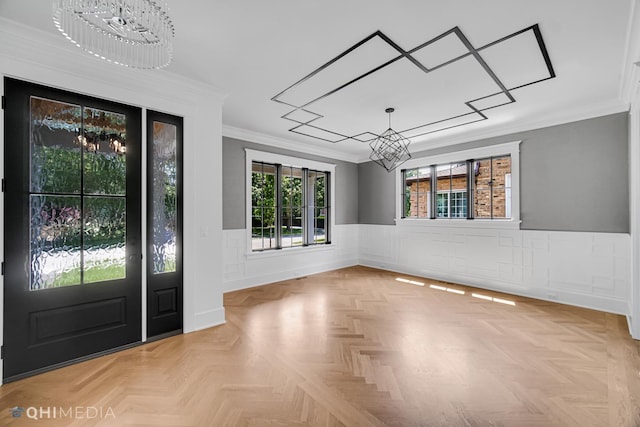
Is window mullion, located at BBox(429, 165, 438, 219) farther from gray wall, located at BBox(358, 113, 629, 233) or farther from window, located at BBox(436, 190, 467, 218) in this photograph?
gray wall, located at BBox(358, 113, 629, 233)

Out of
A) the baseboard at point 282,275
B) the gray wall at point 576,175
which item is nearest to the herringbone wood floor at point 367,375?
the baseboard at point 282,275

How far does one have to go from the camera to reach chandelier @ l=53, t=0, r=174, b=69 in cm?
137

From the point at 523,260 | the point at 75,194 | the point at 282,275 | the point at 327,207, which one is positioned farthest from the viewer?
the point at 327,207

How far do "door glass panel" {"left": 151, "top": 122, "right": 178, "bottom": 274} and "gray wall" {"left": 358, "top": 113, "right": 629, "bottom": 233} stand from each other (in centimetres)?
503

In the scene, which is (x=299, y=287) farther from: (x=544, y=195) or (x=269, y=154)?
(x=544, y=195)

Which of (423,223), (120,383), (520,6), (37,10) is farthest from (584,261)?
(37,10)

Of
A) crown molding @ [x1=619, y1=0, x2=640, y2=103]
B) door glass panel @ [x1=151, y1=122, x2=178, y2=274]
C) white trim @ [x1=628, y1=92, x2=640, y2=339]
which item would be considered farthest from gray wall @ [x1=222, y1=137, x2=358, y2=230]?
white trim @ [x1=628, y1=92, x2=640, y2=339]

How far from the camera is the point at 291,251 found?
570cm

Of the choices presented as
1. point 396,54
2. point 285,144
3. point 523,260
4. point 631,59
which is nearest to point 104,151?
point 396,54

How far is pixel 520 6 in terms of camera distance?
6.48ft

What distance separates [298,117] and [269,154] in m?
1.27

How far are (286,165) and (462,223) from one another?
A: 3.55 m

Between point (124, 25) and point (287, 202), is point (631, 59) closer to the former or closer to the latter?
point (124, 25)

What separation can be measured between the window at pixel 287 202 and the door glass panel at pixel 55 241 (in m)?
2.70
